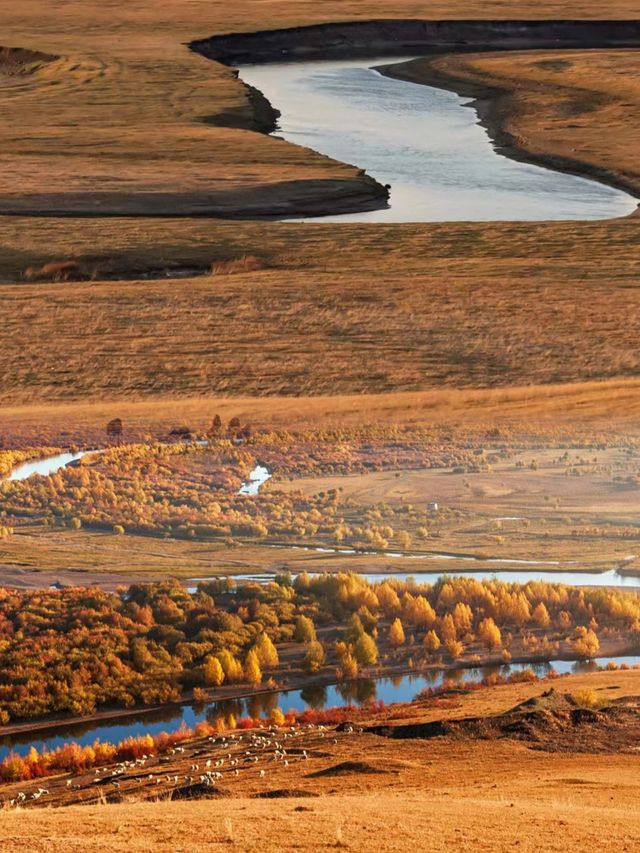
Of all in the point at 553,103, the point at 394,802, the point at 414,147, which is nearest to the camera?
the point at 394,802

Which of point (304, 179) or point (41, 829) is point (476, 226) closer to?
point (304, 179)

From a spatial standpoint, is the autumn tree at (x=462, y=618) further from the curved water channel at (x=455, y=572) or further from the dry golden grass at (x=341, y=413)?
the dry golden grass at (x=341, y=413)

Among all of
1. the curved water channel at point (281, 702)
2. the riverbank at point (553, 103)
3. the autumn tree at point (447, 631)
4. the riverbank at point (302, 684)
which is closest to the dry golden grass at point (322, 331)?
the autumn tree at point (447, 631)

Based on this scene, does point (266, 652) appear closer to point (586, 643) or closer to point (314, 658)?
point (314, 658)

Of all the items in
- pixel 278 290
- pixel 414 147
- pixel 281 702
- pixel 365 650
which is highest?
pixel 414 147

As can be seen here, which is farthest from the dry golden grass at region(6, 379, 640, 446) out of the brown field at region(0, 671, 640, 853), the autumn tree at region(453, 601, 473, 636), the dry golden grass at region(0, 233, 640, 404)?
the brown field at region(0, 671, 640, 853)

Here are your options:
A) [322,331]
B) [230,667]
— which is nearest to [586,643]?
[230,667]

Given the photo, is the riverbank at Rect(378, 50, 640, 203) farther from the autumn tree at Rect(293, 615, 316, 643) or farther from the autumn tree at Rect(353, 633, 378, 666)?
the autumn tree at Rect(353, 633, 378, 666)
